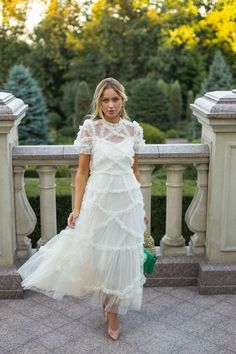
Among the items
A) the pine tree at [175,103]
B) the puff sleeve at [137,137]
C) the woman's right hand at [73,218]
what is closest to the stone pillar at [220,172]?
the puff sleeve at [137,137]

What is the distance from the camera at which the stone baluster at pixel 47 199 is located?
395cm

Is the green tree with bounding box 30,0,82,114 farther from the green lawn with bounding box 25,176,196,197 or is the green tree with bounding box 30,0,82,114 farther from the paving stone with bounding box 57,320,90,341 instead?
the paving stone with bounding box 57,320,90,341

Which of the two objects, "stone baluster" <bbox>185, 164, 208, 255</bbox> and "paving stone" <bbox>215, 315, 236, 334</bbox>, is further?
"stone baluster" <bbox>185, 164, 208, 255</bbox>

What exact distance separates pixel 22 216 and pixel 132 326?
1.19m

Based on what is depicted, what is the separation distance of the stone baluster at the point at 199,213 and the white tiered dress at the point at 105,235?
83 centimetres

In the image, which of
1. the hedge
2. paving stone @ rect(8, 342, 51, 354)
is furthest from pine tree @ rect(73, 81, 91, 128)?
paving stone @ rect(8, 342, 51, 354)

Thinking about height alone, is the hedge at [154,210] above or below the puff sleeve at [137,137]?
below

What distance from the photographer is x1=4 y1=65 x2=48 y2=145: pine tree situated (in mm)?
15664

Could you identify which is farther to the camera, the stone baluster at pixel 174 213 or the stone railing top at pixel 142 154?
the stone baluster at pixel 174 213

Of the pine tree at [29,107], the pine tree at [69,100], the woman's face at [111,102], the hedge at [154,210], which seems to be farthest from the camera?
the pine tree at [69,100]

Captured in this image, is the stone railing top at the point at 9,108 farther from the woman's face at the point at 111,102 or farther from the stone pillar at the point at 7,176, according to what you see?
the woman's face at the point at 111,102

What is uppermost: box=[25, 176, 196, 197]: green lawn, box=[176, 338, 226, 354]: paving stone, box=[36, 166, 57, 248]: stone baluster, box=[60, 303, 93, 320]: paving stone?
box=[36, 166, 57, 248]: stone baluster

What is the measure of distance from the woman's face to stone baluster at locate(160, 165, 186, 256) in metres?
0.98

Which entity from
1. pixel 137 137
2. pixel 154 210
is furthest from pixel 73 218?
pixel 154 210
